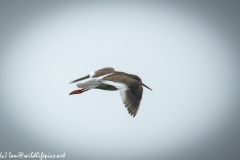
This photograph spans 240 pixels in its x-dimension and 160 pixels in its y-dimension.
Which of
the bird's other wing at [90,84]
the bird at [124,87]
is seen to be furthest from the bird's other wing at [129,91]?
the bird's other wing at [90,84]

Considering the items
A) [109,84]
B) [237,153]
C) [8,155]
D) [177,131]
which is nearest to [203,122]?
[177,131]

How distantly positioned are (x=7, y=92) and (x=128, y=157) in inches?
3594

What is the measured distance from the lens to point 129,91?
6.93 m

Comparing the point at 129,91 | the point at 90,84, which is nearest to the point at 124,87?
the point at 129,91

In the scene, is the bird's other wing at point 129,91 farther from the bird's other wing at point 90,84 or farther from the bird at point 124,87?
the bird's other wing at point 90,84

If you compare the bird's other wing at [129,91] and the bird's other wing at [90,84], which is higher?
the bird's other wing at [90,84]

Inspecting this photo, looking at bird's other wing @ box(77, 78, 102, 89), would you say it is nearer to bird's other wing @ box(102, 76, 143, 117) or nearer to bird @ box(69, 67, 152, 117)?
bird @ box(69, 67, 152, 117)

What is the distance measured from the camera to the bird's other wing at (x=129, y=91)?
6.60 metres

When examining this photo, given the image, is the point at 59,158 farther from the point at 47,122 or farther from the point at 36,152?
the point at 47,122

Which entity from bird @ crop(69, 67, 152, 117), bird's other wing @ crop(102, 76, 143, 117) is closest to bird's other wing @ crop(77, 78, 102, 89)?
bird @ crop(69, 67, 152, 117)

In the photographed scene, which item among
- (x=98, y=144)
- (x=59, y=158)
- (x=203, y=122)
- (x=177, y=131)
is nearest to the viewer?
(x=59, y=158)

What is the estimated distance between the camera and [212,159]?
5181 cm

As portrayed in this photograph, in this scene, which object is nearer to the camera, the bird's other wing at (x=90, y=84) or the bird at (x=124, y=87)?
the bird at (x=124, y=87)

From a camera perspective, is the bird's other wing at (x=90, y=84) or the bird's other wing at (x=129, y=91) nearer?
the bird's other wing at (x=129, y=91)
